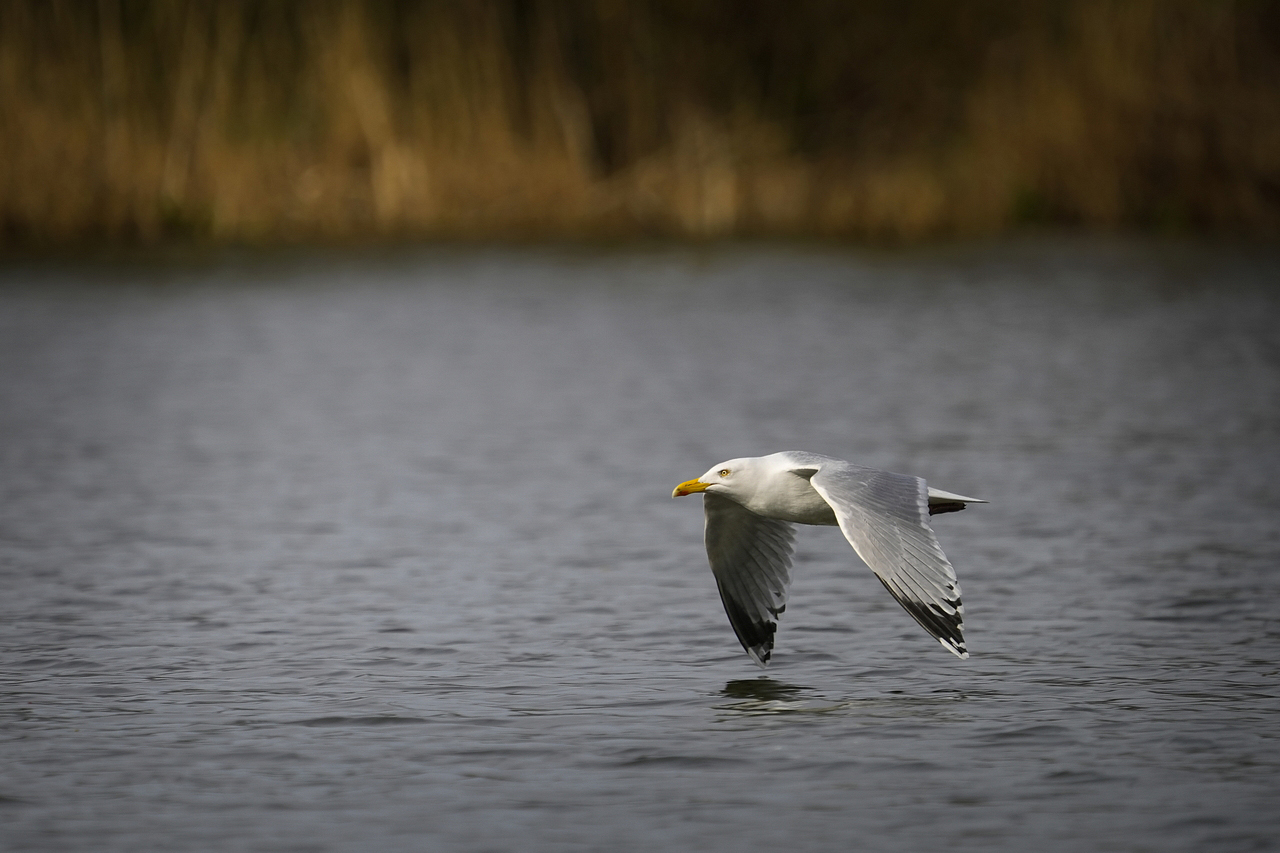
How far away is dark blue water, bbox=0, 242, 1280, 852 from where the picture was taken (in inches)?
217

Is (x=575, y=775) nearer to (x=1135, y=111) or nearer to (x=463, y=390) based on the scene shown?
(x=463, y=390)

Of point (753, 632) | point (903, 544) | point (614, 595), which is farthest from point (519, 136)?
point (903, 544)

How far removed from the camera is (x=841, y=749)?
5957mm

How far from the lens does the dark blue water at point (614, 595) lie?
5.52m

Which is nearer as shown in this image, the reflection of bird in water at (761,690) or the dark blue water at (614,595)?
the dark blue water at (614,595)

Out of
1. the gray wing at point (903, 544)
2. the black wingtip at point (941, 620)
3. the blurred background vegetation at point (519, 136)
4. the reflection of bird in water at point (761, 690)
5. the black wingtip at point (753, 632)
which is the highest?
the blurred background vegetation at point (519, 136)

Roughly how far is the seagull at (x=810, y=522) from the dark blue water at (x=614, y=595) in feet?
1.07

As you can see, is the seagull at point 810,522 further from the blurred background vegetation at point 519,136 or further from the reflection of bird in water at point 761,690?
the blurred background vegetation at point 519,136

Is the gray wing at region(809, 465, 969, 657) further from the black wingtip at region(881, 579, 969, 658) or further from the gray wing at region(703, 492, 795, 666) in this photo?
the gray wing at region(703, 492, 795, 666)

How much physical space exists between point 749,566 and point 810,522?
1.63 feet

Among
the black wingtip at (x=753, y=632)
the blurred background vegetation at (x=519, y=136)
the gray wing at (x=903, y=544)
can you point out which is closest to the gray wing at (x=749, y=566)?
the black wingtip at (x=753, y=632)

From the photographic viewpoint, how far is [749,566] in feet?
24.5

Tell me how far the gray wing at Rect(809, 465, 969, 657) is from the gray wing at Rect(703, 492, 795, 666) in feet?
2.47

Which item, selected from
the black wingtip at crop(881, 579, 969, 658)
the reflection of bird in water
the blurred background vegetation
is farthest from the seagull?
the blurred background vegetation
